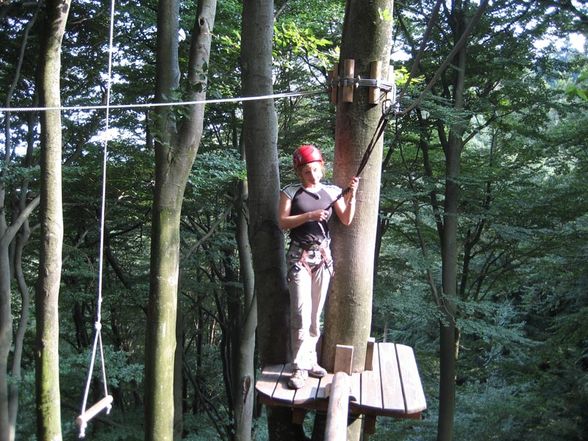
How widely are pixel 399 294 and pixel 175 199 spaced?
6.42m

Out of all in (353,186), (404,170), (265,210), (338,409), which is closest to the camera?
(338,409)

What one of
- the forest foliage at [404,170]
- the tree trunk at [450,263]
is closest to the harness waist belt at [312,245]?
the forest foliage at [404,170]

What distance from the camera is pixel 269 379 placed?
2.60 metres

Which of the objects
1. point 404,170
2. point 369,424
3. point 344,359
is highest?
point 404,170

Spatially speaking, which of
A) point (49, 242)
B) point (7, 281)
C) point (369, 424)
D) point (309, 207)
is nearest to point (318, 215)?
point (309, 207)

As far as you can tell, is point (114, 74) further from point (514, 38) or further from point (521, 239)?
point (521, 239)

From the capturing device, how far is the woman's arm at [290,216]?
8.70 ft

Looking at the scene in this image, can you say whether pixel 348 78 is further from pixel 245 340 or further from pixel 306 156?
pixel 245 340

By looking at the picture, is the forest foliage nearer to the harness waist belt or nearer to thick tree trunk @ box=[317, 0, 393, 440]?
thick tree trunk @ box=[317, 0, 393, 440]

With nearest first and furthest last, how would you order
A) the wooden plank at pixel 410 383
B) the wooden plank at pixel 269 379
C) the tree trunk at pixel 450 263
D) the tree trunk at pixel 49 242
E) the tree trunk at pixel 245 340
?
the wooden plank at pixel 410 383 < the wooden plank at pixel 269 379 < the tree trunk at pixel 49 242 < the tree trunk at pixel 245 340 < the tree trunk at pixel 450 263

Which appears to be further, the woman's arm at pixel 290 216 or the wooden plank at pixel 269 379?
the woman's arm at pixel 290 216

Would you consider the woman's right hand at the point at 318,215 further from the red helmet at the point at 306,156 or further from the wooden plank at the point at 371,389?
the wooden plank at the point at 371,389

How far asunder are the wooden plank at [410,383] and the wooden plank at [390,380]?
0.08 ft

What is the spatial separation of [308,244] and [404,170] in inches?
289
